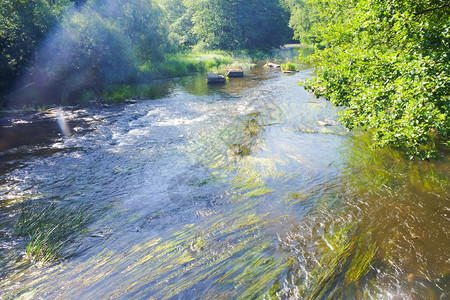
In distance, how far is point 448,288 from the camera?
3.81m

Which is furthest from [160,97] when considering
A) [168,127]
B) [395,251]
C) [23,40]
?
[395,251]

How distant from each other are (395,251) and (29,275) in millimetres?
6472

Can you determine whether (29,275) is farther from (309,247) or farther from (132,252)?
(309,247)

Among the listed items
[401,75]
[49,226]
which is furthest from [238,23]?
[49,226]

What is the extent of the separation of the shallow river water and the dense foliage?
160 cm

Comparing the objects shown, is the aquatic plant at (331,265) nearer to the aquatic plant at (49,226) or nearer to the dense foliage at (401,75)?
the dense foliage at (401,75)

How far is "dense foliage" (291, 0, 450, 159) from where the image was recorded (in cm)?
476

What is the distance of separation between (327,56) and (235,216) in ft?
26.9

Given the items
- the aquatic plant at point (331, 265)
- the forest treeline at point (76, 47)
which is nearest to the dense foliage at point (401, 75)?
the aquatic plant at point (331, 265)

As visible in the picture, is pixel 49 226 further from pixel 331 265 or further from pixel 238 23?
pixel 238 23

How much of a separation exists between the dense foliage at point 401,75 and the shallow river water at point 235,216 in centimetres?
160

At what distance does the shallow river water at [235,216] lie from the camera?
408cm

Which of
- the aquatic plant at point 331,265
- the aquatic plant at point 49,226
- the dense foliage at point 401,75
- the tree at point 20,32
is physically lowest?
the aquatic plant at point 331,265

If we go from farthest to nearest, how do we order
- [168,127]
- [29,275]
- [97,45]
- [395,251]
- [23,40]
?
[97,45] → [23,40] → [168,127] → [395,251] → [29,275]
